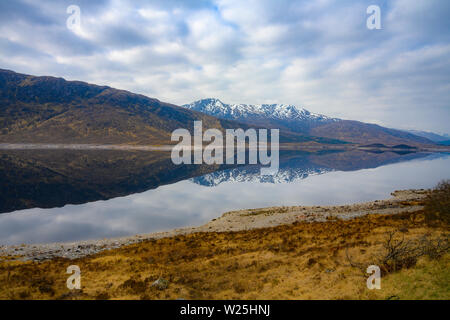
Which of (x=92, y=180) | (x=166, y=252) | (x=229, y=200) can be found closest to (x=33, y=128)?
(x=92, y=180)

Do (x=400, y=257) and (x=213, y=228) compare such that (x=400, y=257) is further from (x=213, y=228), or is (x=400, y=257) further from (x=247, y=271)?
(x=213, y=228)

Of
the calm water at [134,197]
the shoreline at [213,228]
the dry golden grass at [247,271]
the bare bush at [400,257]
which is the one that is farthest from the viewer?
the calm water at [134,197]

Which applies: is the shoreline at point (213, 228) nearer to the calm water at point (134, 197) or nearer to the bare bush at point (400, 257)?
the calm water at point (134, 197)

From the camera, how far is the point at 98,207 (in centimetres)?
3538

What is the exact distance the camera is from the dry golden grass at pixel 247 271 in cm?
1012

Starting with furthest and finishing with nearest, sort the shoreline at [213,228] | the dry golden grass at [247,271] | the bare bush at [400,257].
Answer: the shoreline at [213,228] → the bare bush at [400,257] → the dry golden grass at [247,271]

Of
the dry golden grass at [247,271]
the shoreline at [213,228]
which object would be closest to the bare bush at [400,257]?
the dry golden grass at [247,271]

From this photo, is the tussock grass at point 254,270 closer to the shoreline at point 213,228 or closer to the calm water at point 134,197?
the shoreline at point 213,228

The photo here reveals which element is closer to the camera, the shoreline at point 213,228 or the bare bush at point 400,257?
the bare bush at point 400,257

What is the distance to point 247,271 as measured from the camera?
43.8 feet

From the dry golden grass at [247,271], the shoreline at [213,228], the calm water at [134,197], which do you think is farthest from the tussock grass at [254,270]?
the calm water at [134,197]

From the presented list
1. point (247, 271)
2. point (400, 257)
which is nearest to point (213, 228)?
point (247, 271)

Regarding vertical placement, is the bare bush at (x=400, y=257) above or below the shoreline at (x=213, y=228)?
above
